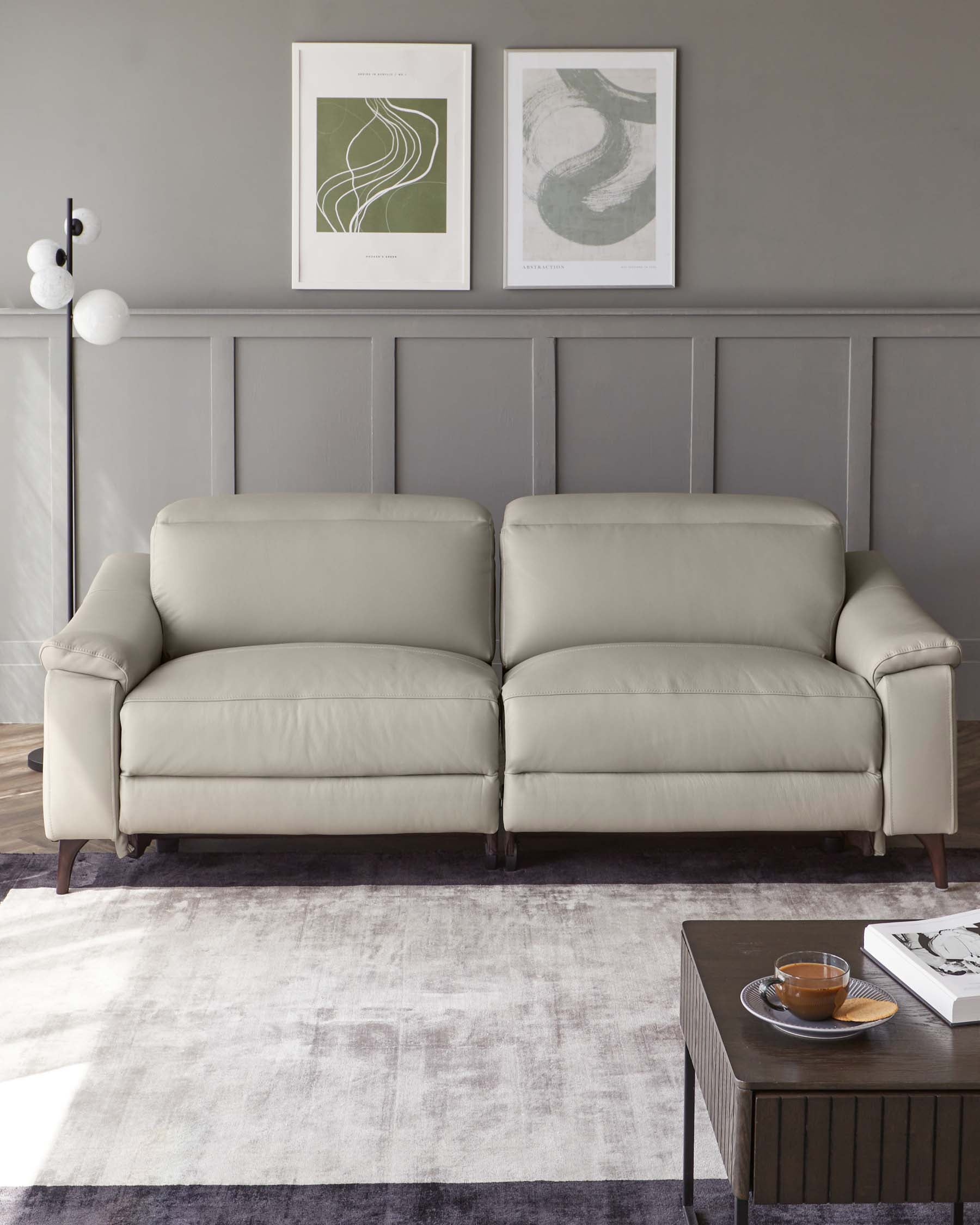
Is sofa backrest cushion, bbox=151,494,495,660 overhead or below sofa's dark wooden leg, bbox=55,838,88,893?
overhead

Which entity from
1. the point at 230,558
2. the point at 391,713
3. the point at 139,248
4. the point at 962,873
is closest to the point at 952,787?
the point at 962,873

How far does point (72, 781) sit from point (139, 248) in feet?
7.61

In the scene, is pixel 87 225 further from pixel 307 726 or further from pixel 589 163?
pixel 307 726

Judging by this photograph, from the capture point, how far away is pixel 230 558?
3.21m

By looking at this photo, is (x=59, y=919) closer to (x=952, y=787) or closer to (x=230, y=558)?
(x=230, y=558)

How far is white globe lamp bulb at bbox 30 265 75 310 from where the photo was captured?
3566mm

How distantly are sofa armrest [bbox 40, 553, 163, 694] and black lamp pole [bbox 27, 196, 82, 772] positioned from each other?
59 cm

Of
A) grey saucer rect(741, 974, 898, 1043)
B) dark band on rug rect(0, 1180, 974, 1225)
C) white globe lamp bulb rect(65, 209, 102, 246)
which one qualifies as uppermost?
white globe lamp bulb rect(65, 209, 102, 246)

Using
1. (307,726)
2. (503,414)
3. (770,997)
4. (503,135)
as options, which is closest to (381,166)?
(503,135)

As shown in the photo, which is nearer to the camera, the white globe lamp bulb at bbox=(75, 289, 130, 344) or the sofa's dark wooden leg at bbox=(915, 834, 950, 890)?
the sofa's dark wooden leg at bbox=(915, 834, 950, 890)

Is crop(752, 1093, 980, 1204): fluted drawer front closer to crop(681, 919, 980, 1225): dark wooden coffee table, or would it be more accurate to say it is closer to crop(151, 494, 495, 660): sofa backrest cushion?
crop(681, 919, 980, 1225): dark wooden coffee table

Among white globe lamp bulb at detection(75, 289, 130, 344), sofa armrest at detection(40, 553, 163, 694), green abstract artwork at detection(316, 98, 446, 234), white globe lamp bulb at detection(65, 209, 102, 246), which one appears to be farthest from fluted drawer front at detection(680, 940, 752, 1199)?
green abstract artwork at detection(316, 98, 446, 234)

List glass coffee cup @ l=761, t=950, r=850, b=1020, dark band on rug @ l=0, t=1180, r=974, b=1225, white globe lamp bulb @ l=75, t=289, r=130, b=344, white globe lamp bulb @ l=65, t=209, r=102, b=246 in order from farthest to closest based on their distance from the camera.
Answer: white globe lamp bulb @ l=65, t=209, r=102, b=246, white globe lamp bulb @ l=75, t=289, r=130, b=344, dark band on rug @ l=0, t=1180, r=974, b=1225, glass coffee cup @ l=761, t=950, r=850, b=1020

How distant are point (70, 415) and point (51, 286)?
19.3 inches
